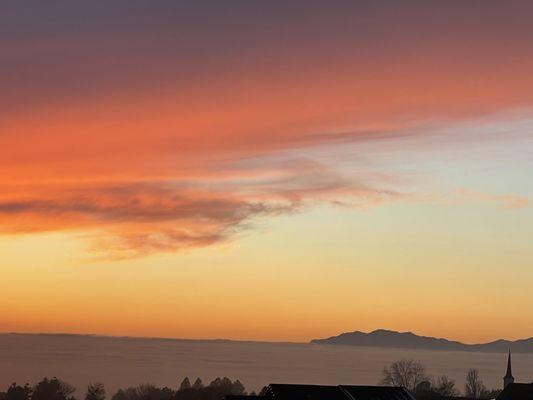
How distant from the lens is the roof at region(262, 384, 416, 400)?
114 meters

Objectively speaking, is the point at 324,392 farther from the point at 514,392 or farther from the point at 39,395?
the point at 39,395

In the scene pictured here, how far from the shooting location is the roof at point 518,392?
483ft

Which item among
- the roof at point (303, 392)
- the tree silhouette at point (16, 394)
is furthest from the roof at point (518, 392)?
the tree silhouette at point (16, 394)

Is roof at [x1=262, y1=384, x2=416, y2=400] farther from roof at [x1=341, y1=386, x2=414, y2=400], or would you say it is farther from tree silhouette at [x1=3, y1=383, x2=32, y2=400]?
tree silhouette at [x1=3, y1=383, x2=32, y2=400]

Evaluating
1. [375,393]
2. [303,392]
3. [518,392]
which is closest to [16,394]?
[518,392]

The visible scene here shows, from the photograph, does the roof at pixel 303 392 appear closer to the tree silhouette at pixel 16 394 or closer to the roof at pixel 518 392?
the roof at pixel 518 392

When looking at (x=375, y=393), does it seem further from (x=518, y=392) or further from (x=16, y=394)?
(x=16, y=394)

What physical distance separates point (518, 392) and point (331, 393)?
40.9 metres

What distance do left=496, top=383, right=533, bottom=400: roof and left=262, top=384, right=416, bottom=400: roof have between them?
25880 millimetres

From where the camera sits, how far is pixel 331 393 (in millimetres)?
117500

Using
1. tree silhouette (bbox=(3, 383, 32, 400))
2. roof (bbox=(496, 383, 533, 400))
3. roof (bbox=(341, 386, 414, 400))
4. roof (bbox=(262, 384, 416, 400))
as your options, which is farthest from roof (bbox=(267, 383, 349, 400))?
tree silhouette (bbox=(3, 383, 32, 400))

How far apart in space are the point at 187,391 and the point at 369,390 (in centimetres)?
8021

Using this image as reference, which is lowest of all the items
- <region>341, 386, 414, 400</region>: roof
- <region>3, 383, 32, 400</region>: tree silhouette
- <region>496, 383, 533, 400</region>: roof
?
<region>3, 383, 32, 400</region>: tree silhouette

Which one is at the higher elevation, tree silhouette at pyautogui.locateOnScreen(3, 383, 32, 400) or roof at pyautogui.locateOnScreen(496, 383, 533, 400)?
roof at pyautogui.locateOnScreen(496, 383, 533, 400)
